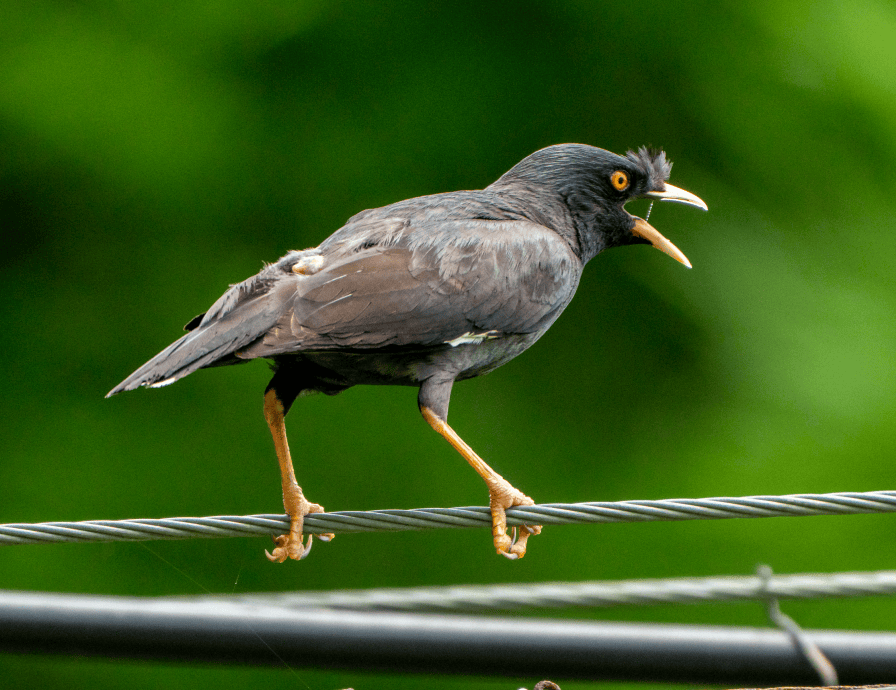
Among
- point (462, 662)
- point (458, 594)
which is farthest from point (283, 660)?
point (458, 594)

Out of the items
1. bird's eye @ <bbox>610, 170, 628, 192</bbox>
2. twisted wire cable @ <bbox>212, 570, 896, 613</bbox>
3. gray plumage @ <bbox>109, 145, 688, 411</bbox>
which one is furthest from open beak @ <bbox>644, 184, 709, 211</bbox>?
twisted wire cable @ <bbox>212, 570, 896, 613</bbox>

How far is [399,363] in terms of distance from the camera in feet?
10.0

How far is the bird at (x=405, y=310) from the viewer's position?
2.79 m

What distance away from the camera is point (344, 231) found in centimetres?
340

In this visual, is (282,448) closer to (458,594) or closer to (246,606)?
(458,594)

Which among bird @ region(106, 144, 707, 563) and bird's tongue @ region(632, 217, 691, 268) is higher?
bird's tongue @ region(632, 217, 691, 268)

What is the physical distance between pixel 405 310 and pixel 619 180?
1.38 metres

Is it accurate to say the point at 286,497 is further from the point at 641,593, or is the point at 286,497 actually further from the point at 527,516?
the point at 641,593

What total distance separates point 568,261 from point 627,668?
94.6 inches

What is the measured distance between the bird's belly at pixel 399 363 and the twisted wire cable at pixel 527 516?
664 mm

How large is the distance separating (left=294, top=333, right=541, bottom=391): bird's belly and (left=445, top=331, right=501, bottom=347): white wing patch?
16 mm

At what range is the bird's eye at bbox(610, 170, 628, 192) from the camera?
385cm

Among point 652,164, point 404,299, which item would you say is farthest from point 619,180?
point 404,299

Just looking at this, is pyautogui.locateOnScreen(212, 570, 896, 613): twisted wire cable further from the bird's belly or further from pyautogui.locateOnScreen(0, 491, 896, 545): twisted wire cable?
the bird's belly
